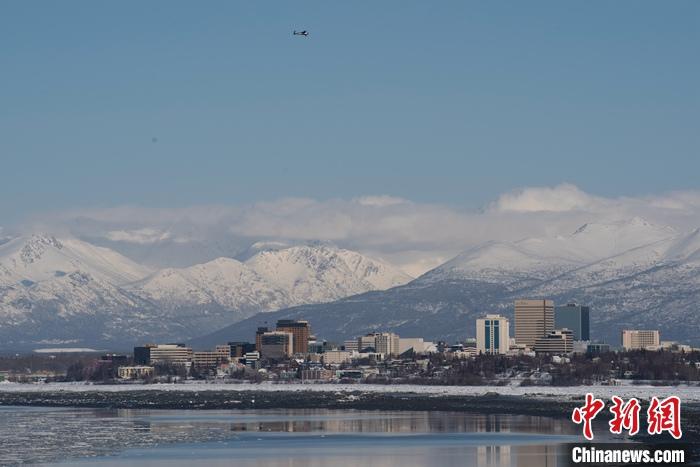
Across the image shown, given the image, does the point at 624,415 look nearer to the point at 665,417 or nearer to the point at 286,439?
the point at 665,417

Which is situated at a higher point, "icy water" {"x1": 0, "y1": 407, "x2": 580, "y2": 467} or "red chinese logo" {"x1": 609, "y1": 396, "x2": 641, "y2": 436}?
"red chinese logo" {"x1": 609, "y1": 396, "x2": 641, "y2": 436}

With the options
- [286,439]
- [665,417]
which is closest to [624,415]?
[665,417]

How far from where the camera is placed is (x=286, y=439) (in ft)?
456

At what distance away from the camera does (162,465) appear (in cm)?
11494

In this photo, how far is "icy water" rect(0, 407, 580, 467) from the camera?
11888 cm

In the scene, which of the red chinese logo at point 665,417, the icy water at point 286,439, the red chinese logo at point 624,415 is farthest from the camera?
the icy water at point 286,439

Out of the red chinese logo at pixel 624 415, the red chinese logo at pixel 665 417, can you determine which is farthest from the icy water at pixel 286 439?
the red chinese logo at pixel 665 417

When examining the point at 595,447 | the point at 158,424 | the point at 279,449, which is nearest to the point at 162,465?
the point at 279,449

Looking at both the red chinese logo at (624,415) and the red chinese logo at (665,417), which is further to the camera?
the red chinese logo at (624,415)

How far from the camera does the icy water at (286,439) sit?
119 metres

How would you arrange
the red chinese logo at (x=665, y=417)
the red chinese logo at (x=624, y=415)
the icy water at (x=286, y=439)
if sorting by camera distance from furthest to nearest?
the icy water at (x=286, y=439) < the red chinese logo at (x=624, y=415) < the red chinese logo at (x=665, y=417)

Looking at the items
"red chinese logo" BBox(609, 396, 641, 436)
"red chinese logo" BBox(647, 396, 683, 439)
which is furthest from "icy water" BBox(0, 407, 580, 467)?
"red chinese logo" BBox(647, 396, 683, 439)

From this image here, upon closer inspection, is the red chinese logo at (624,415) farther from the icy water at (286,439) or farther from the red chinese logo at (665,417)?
the icy water at (286,439)

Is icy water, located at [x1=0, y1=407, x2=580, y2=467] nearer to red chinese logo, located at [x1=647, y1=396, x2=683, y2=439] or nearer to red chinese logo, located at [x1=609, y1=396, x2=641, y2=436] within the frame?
red chinese logo, located at [x1=609, y1=396, x2=641, y2=436]
